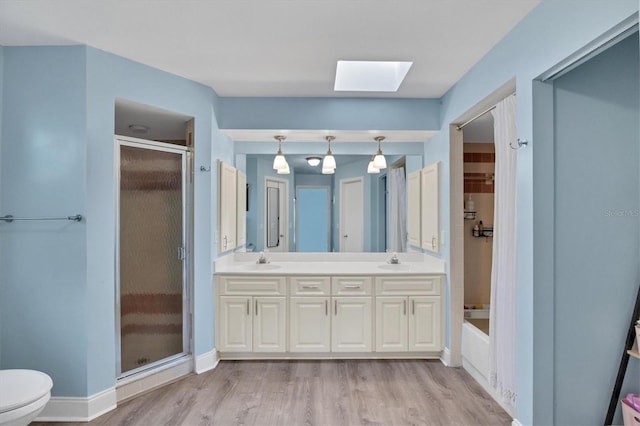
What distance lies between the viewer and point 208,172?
301 cm

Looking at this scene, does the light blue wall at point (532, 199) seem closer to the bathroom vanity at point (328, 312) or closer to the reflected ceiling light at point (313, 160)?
the bathroom vanity at point (328, 312)

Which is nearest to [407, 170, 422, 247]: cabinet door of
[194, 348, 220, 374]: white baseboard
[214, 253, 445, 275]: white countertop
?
[214, 253, 445, 275]: white countertop

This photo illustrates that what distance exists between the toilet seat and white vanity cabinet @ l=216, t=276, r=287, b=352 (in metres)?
1.38

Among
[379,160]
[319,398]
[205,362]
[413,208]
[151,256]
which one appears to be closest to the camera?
[319,398]

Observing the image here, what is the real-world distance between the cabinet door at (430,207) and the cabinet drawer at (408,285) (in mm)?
309

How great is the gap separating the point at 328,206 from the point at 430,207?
40.5 inches

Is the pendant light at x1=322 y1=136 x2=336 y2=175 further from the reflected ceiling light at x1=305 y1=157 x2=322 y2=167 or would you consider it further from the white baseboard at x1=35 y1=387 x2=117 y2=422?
the white baseboard at x1=35 y1=387 x2=117 y2=422

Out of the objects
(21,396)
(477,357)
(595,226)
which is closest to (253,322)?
(21,396)

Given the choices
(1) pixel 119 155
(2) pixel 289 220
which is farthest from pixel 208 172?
(2) pixel 289 220

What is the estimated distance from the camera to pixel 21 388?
180cm

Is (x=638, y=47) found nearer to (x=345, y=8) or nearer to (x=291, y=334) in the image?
(x=345, y=8)

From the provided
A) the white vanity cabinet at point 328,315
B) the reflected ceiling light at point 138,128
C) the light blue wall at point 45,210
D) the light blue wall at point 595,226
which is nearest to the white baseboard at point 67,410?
the light blue wall at point 45,210

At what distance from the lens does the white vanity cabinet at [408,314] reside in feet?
10.2

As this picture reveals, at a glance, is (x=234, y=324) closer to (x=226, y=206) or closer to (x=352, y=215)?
(x=226, y=206)
